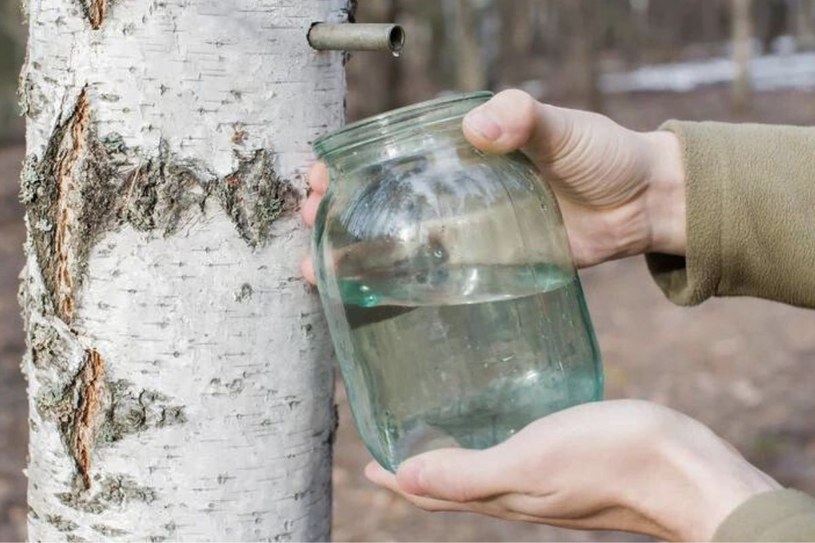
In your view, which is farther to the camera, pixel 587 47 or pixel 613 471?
pixel 587 47

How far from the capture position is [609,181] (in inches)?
73.2

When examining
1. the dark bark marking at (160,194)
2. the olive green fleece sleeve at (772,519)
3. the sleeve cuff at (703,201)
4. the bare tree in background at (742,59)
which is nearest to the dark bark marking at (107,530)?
the dark bark marking at (160,194)

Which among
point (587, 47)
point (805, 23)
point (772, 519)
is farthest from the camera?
point (805, 23)

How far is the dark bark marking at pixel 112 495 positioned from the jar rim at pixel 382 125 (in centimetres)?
49

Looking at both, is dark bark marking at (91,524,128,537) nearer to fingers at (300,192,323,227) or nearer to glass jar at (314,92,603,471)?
glass jar at (314,92,603,471)

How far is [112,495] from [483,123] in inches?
26.7

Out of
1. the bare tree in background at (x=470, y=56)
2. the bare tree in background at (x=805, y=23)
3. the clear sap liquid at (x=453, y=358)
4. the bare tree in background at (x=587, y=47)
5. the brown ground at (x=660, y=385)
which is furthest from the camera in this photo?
the bare tree in background at (x=805, y=23)

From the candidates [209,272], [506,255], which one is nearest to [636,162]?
[506,255]

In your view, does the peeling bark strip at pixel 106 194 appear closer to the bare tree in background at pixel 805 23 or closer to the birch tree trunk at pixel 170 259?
the birch tree trunk at pixel 170 259

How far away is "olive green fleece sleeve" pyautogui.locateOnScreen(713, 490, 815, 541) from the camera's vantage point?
1.20 meters

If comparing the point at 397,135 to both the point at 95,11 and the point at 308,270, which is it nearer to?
the point at 308,270

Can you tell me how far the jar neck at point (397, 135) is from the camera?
4.43 ft

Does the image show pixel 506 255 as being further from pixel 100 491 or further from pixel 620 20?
pixel 620 20

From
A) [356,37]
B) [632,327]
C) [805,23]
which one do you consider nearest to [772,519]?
[356,37]
